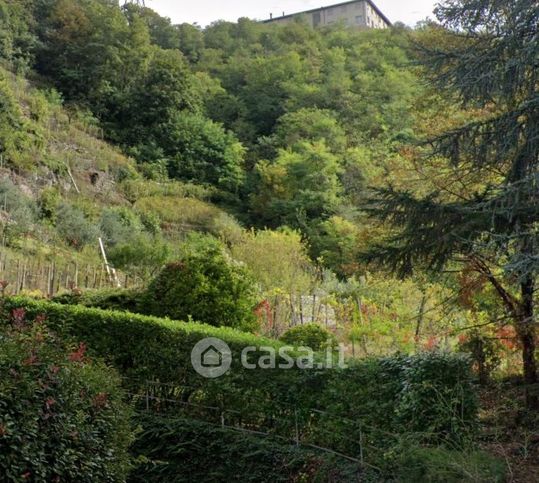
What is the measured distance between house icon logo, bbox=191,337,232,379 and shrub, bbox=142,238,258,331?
212 cm

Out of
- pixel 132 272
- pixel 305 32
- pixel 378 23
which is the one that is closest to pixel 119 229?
pixel 132 272

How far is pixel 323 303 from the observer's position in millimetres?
12148

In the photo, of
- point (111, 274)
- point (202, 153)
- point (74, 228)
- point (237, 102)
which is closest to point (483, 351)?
point (111, 274)

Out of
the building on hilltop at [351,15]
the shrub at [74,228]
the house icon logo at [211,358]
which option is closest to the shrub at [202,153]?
the shrub at [74,228]

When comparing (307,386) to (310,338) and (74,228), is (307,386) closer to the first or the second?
(310,338)

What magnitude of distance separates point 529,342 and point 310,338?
2772 millimetres

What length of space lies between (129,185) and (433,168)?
17.8 meters

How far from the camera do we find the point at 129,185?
2412 centimetres

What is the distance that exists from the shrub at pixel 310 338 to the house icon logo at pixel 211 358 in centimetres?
179

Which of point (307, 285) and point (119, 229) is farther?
point (119, 229)

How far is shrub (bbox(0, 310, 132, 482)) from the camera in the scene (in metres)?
3.38

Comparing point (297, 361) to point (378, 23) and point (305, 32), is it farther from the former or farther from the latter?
point (378, 23)

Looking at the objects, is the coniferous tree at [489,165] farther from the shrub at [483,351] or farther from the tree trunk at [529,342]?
the shrub at [483,351]

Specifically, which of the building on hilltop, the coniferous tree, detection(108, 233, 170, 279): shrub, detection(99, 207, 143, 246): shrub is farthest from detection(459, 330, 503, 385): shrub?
the building on hilltop
